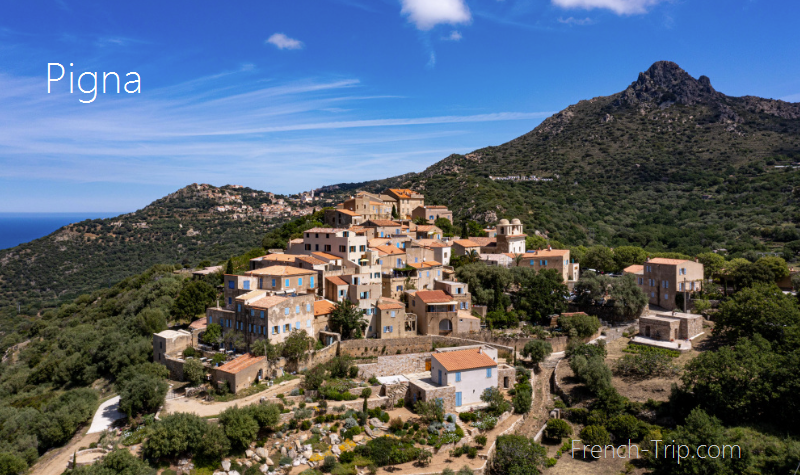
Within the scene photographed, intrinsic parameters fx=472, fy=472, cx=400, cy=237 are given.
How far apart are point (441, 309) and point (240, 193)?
414ft

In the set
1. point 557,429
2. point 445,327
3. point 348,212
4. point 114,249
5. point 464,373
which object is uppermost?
point 348,212

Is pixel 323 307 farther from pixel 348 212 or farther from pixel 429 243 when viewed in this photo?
pixel 348 212

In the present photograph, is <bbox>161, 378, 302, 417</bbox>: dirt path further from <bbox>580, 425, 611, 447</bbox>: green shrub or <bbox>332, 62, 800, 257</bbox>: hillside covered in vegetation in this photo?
<bbox>332, 62, 800, 257</bbox>: hillside covered in vegetation

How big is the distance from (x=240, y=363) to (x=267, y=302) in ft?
14.2

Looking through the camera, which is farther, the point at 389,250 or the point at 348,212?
the point at 348,212

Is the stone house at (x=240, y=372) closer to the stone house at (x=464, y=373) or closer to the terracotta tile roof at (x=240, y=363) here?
the terracotta tile roof at (x=240, y=363)

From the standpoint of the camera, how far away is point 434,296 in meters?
38.8

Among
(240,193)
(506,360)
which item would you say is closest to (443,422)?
(506,360)

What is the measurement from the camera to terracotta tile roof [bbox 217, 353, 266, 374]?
96.2 feet

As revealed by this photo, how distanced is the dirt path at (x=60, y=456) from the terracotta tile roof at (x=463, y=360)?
20.8 metres

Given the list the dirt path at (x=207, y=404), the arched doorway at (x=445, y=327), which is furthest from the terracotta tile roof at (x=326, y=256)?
the dirt path at (x=207, y=404)

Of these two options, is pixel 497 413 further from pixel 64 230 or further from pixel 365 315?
pixel 64 230

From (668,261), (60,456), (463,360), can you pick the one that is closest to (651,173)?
(668,261)

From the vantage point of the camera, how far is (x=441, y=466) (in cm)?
2489
